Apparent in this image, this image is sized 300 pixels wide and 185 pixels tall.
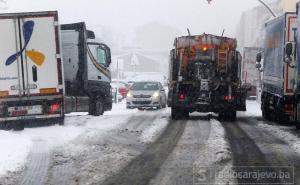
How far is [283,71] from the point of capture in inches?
650

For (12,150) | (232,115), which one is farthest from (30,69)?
(232,115)

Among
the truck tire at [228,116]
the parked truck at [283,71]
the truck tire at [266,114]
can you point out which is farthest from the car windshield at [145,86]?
the parked truck at [283,71]

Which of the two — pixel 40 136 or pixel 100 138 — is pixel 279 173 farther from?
pixel 40 136

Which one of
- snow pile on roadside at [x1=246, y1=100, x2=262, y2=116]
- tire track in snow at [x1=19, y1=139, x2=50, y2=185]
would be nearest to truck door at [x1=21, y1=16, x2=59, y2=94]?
tire track in snow at [x1=19, y1=139, x2=50, y2=185]

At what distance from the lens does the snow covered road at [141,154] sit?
8094mm

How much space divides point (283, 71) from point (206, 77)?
3152mm

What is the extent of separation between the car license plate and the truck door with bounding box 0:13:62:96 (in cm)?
40

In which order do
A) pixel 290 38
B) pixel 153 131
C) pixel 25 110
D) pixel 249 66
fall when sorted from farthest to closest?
pixel 249 66 → pixel 290 38 → pixel 25 110 → pixel 153 131

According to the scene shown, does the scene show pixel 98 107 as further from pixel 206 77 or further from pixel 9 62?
pixel 9 62

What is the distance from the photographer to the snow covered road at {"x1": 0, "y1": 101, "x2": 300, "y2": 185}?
319 inches

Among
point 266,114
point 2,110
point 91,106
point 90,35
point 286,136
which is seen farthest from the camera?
point 91,106

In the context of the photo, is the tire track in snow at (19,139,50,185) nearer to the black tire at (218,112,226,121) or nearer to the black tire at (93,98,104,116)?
the black tire at (218,112,226,121)

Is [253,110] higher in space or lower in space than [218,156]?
lower

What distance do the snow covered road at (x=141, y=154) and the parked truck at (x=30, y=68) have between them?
1.10m
